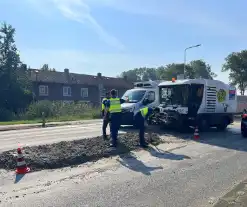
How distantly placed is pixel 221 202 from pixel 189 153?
4.29m

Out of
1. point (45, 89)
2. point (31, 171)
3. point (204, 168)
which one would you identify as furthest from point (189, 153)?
point (45, 89)

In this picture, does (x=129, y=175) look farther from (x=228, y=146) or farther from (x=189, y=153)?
(x=228, y=146)

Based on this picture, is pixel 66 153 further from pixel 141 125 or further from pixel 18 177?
pixel 141 125

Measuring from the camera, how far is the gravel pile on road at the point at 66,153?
729cm

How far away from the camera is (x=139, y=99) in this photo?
51.2 feet

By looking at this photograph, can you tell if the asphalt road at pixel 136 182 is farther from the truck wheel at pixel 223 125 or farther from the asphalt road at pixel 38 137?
the truck wheel at pixel 223 125

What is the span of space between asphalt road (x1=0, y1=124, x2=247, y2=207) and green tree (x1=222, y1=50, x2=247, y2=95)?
53332mm

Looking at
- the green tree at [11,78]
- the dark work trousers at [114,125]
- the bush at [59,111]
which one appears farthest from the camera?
the green tree at [11,78]

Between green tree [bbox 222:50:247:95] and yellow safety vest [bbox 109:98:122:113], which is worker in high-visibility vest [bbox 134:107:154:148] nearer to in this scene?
yellow safety vest [bbox 109:98:122:113]

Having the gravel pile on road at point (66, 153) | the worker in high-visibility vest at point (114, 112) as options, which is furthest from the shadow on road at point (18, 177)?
the worker in high-visibility vest at point (114, 112)

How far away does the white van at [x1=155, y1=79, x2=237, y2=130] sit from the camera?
1377cm

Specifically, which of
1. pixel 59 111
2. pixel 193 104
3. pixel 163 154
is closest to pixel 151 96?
pixel 193 104

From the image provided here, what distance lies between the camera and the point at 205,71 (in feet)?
309

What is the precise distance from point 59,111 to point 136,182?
79.2ft
